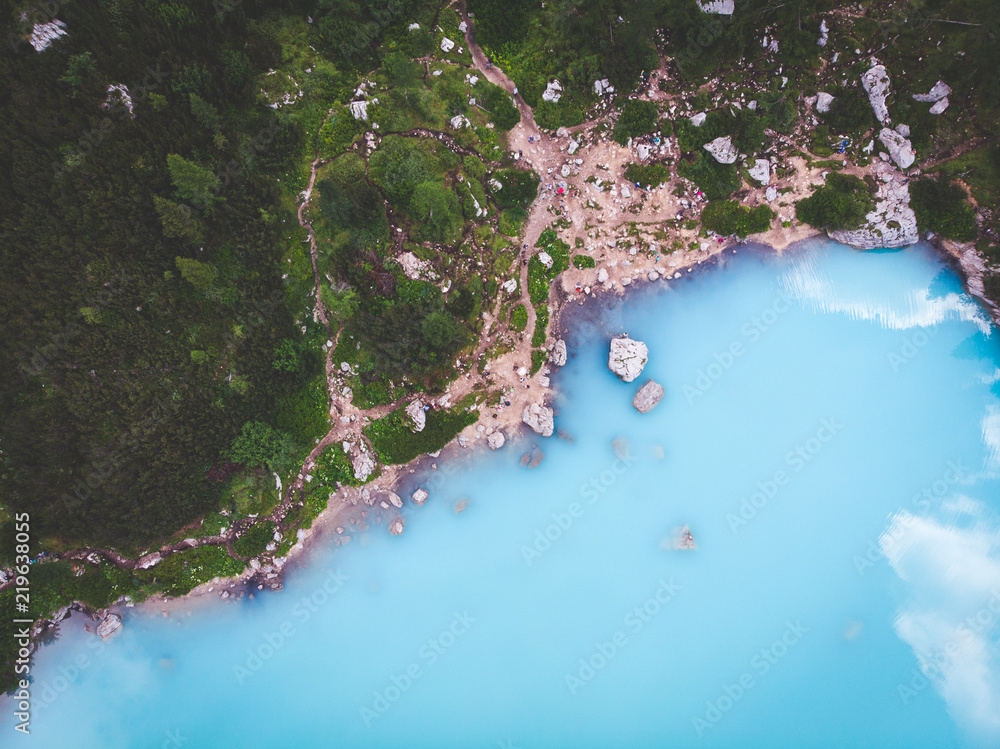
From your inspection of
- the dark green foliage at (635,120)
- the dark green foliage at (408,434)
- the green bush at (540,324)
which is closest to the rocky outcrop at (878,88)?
the dark green foliage at (635,120)

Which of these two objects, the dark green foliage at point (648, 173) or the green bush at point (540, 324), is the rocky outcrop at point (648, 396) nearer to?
the green bush at point (540, 324)

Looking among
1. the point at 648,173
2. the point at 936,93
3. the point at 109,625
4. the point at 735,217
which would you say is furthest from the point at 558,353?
the point at 109,625

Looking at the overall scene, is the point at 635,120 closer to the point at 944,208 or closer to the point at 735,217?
the point at 735,217

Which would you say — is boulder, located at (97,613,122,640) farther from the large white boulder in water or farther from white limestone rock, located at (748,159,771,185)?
white limestone rock, located at (748,159,771,185)

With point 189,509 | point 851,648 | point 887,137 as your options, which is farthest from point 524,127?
point 851,648

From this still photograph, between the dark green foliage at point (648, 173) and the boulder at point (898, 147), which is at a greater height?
A: the dark green foliage at point (648, 173)

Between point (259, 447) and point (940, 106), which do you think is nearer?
point (940, 106)
